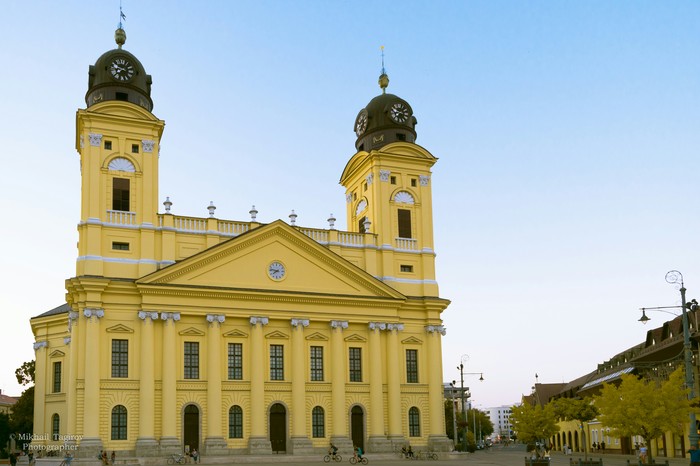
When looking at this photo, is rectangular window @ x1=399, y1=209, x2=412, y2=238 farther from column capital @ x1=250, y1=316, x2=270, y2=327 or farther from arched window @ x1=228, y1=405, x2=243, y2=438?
arched window @ x1=228, y1=405, x2=243, y2=438

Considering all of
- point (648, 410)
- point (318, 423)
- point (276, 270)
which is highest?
point (276, 270)

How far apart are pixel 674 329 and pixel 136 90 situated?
45078mm

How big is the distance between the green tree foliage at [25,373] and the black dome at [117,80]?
1074 inches

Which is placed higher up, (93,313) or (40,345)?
(93,313)

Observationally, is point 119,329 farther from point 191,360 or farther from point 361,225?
point 361,225

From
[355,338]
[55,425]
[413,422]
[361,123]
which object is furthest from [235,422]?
[361,123]

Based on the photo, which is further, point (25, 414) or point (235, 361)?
point (25, 414)

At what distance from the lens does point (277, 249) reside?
53.8 metres

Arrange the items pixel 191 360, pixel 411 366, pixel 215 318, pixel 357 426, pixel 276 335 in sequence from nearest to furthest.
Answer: pixel 191 360
pixel 215 318
pixel 276 335
pixel 357 426
pixel 411 366

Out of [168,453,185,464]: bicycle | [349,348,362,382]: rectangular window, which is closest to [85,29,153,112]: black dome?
[349,348,362,382]: rectangular window

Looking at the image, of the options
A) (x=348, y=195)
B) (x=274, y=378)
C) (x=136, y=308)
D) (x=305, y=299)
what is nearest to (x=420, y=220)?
(x=348, y=195)

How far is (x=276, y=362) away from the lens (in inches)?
2064

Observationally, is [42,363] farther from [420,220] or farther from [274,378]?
[420,220]

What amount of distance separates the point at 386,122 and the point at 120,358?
1056 inches
